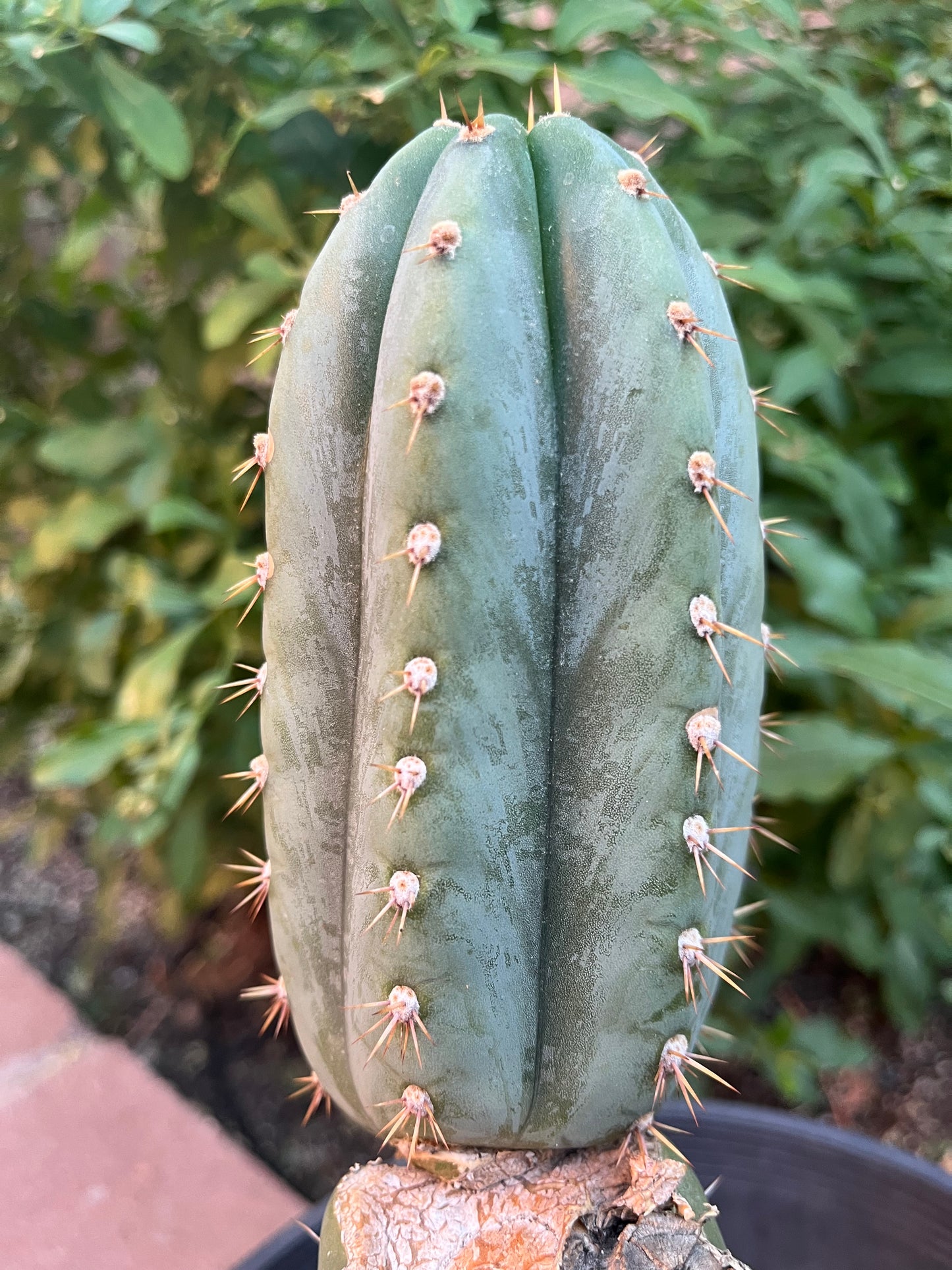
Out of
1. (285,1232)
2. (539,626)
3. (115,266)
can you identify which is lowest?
(285,1232)

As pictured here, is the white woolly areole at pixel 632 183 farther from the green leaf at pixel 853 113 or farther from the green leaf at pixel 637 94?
the green leaf at pixel 853 113

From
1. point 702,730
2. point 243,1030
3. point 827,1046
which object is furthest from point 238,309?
point 827,1046

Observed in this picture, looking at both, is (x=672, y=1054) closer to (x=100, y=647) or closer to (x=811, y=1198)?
(x=811, y=1198)

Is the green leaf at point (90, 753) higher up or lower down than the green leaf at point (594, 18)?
lower down

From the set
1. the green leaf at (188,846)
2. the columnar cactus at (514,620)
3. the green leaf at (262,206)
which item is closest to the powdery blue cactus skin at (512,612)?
the columnar cactus at (514,620)

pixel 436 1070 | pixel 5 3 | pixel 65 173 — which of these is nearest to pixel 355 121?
pixel 5 3

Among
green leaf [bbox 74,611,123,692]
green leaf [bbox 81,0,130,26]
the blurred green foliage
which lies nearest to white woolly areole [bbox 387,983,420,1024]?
the blurred green foliage

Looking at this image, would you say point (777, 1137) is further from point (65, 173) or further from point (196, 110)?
point (65, 173)
